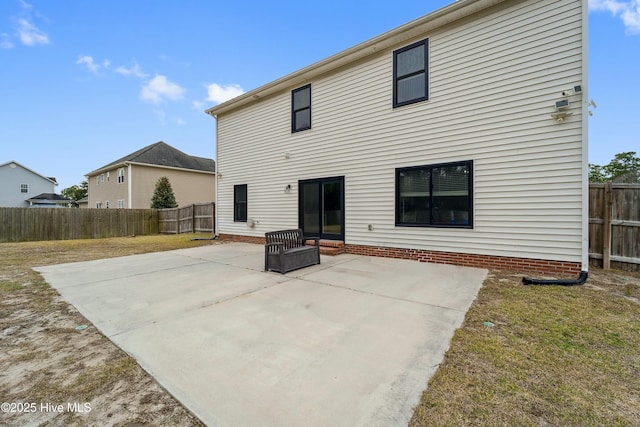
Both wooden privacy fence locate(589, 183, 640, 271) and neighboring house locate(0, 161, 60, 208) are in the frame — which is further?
neighboring house locate(0, 161, 60, 208)

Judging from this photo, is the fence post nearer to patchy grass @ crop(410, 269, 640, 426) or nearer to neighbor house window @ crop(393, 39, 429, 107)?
patchy grass @ crop(410, 269, 640, 426)

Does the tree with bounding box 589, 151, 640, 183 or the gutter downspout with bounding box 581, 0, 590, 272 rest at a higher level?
the tree with bounding box 589, 151, 640, 183

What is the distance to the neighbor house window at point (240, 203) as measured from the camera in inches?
434

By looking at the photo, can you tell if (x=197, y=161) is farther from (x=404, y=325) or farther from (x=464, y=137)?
(x=404, y=325)

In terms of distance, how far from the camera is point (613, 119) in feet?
39.5

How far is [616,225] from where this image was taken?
5.54 m

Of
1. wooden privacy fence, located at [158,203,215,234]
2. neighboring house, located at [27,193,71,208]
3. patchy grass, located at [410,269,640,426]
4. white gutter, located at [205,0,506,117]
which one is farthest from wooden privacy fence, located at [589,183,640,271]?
neighboring house, located at [27,193,71,208]

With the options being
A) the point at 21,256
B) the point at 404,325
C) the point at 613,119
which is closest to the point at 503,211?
the point at 404,325

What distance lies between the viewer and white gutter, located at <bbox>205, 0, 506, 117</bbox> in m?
5.97

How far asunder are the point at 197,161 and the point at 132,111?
643 cm

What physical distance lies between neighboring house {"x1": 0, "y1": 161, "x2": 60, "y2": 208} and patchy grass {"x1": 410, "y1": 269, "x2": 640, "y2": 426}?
44.5 m

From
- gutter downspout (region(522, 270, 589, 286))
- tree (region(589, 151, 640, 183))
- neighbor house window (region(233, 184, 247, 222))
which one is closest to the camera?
gutter downspout (region(522, 270, 589, 286))

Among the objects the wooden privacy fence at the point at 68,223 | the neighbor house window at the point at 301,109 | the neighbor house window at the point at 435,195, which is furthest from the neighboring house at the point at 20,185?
the neighbor house window at the point at 435,195

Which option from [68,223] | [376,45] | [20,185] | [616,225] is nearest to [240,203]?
[376,45]
